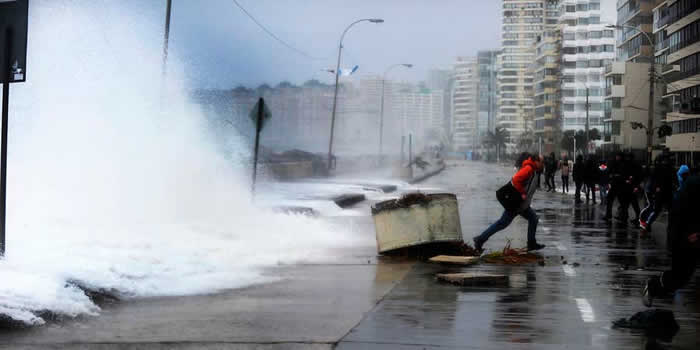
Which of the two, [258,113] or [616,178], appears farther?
[258,113]

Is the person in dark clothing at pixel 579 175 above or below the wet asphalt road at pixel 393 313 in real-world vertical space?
above

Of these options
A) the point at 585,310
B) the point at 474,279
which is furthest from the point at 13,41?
the point at 585,310

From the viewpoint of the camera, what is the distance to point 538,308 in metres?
9.78

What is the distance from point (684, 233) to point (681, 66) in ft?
275

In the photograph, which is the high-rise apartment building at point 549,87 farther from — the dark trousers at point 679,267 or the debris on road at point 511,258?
the dark trousers at point 679,267

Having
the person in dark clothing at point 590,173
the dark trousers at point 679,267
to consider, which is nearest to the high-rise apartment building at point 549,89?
the person in dark clothing at point 590,173

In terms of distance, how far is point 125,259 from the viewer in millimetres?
13125

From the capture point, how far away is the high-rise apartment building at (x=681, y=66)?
8144cm

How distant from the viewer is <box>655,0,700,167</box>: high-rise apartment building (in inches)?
3206

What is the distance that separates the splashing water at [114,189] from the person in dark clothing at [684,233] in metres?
4.79

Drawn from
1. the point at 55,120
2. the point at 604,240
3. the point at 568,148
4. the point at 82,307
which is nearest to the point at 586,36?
the point at 568,148

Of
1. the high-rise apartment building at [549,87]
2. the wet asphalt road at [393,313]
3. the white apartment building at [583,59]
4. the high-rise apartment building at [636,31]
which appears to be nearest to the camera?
the wet asphalt road at [393,313]

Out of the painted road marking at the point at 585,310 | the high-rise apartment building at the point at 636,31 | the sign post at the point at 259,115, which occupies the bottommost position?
the painted road marking at the point at 585,310

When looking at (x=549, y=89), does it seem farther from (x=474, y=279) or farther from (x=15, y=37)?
(x=15, y=37)
